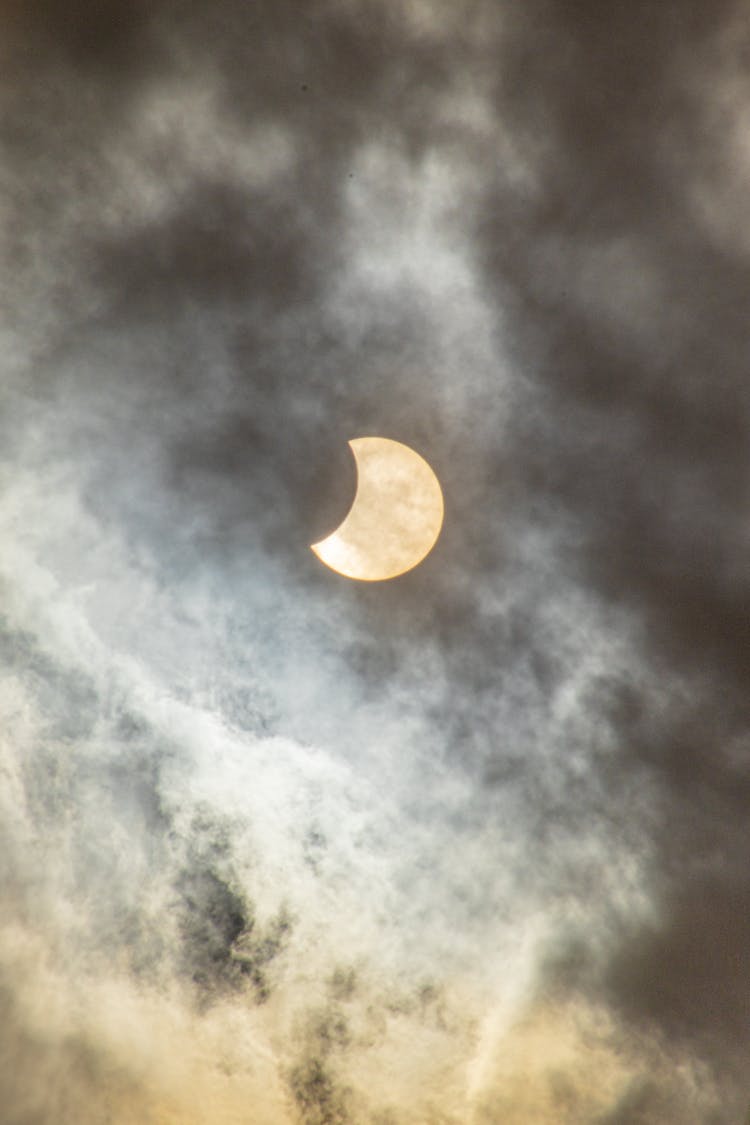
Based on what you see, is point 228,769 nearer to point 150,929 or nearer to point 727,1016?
point 150,929

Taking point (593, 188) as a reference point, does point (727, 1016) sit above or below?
below

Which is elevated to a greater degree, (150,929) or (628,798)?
(628,798)

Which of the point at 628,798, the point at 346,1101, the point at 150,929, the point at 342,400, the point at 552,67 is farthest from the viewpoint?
the point at 346,1101

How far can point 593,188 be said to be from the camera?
2170 cm

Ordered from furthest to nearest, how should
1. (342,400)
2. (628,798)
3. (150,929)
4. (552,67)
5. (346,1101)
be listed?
(346,1101) < (150,929) < (628,798) < (342,400) < (552,67)

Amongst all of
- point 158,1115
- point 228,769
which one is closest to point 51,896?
point 228,769

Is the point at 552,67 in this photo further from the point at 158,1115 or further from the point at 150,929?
the point at 158,1115

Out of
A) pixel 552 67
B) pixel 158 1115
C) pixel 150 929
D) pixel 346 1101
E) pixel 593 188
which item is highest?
pixel 552 67

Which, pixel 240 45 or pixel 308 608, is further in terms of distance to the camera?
pixel 308 608

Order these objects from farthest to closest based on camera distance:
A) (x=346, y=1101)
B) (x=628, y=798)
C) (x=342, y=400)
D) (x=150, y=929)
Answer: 1. (x=346, y=1101)
2. (x=150, y=929)
3. (x=628, y=798)
4. (x=342, y=400)

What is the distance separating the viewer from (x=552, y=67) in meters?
20.9

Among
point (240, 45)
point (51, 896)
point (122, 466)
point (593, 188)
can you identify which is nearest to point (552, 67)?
point (593, 188)

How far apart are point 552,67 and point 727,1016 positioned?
4167 cm

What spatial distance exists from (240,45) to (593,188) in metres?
13.1
